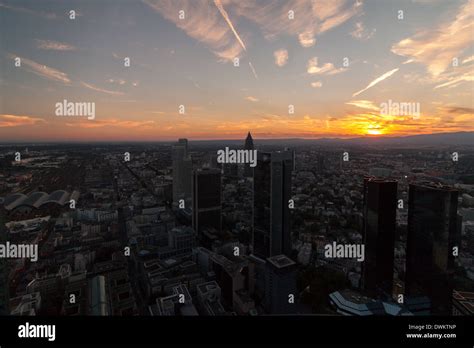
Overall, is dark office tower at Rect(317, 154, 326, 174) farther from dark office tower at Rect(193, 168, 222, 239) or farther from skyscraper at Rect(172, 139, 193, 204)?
dark office tower at Rect(193, 168, 222, 239)

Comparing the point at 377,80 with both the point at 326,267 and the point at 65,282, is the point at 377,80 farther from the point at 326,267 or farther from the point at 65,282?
the point at 65,282

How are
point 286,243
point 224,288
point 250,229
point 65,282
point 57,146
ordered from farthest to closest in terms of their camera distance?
point 250,229 → point 286,243 → point 224,288 → point 65,282 → point 57,146

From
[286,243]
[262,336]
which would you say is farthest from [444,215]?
[262,336]

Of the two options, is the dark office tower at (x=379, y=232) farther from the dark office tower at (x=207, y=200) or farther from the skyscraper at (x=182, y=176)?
the dark office tower at (x=207, y=200)

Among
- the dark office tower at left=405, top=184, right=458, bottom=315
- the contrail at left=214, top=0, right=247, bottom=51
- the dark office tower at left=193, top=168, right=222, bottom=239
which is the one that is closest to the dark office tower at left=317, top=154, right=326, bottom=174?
the dark office tower at left=405, top=184, right=458, bottom=315

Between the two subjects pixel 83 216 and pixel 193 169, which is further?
pixel 193 169

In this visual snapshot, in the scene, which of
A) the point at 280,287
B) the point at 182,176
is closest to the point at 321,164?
the point at 280,287
